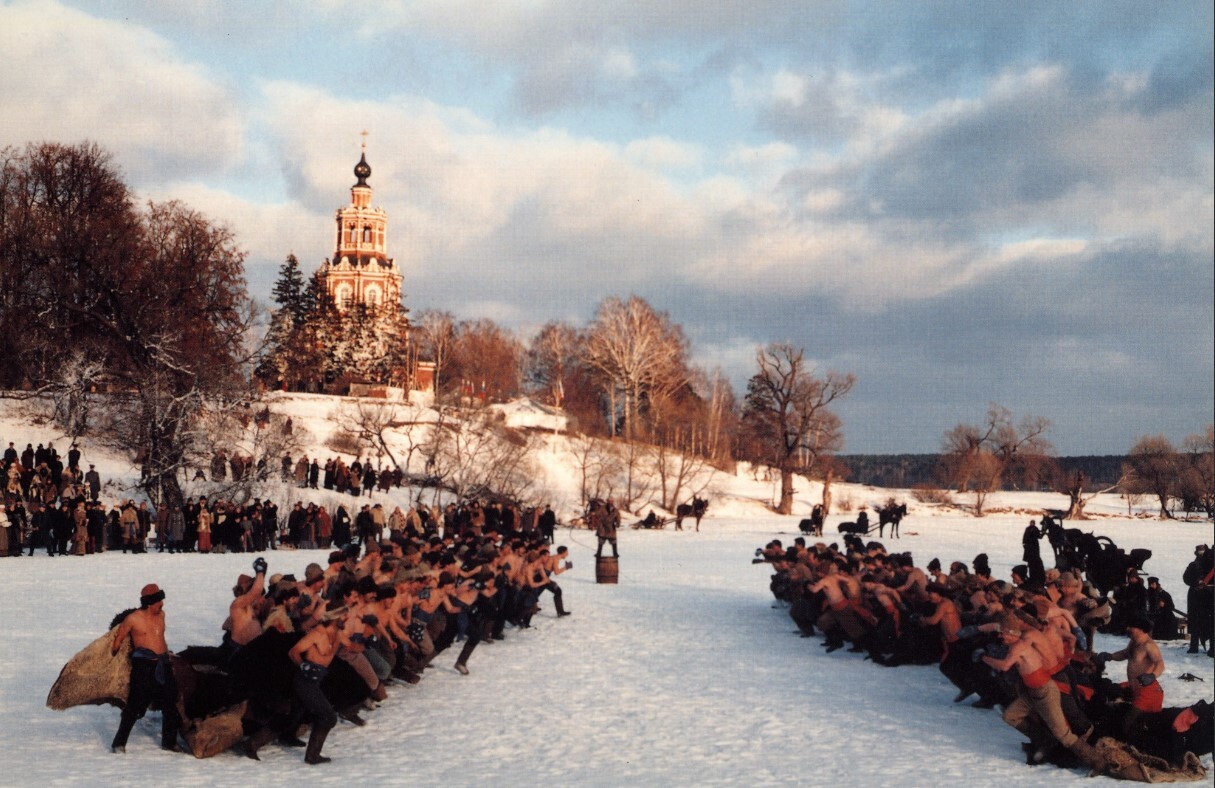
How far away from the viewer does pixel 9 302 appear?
4894 cm

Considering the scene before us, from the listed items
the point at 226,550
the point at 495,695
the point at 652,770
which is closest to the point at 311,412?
the point at 226,550

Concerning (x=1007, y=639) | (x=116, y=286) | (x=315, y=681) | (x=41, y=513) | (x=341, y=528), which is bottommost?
(x=341, y=528)

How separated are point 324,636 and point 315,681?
1.37 feet

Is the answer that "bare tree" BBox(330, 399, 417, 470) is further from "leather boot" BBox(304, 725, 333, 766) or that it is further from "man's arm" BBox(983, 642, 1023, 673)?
"man's arm" BBox(983, 642, 1023, 673)

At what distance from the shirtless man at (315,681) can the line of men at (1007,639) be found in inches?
251

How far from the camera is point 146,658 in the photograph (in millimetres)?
9875

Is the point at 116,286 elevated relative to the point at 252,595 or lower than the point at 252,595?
elevated

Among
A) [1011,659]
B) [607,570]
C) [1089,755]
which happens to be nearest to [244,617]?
[1011,659]

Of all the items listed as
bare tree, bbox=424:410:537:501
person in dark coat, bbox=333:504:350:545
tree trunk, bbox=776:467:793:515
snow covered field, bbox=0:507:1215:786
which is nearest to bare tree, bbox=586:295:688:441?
tree trunk, bbox=776:467:793:515

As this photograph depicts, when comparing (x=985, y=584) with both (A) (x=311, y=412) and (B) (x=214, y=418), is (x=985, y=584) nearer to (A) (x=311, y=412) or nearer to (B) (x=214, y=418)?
(B) (x=214, y=418)

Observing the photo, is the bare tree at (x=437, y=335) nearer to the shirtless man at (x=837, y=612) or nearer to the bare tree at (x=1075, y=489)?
the bare tree at (x=1075, y=489)

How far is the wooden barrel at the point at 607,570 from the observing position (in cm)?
2573

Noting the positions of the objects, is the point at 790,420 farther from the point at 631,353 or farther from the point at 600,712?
the point at 600,712

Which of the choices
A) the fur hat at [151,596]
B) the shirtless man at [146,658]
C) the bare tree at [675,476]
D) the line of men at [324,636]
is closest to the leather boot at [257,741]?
the line of men at [324,636]
